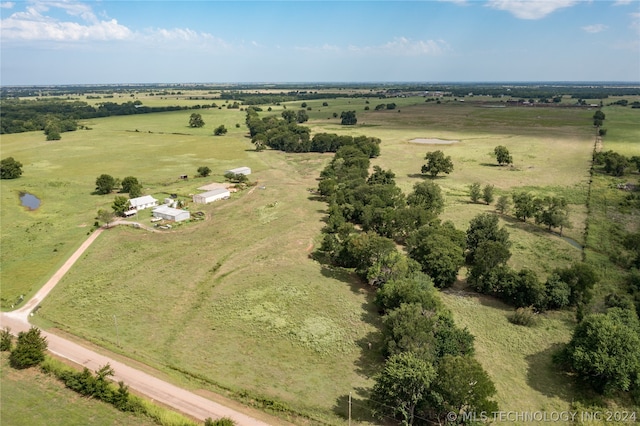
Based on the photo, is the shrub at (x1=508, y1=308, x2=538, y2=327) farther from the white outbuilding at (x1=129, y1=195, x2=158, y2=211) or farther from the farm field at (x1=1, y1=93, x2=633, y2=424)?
the white outbuilding at (x1=129, y1=195, x2=158, y2=211)

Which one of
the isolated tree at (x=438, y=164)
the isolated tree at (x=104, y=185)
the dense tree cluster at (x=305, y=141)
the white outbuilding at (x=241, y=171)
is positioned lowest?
the isolated tree at (x=104, y=185)

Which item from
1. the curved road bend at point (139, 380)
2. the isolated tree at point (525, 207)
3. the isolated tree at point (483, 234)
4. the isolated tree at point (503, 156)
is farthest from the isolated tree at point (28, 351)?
the isolated tree at point (503, 156)

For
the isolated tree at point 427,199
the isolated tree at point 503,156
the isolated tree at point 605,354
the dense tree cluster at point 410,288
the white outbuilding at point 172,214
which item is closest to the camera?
the dense tree cluster at point 410,288

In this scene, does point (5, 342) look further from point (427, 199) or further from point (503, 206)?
point (503, 206)

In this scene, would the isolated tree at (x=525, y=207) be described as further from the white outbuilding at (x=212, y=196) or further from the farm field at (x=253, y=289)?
the white outbuilding at (x=212, y=196)

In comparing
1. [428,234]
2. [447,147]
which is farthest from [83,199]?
[447,147]

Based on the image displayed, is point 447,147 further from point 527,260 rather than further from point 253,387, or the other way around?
point 253,387

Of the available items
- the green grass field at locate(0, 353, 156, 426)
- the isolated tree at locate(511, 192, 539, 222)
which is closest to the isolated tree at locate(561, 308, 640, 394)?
the green grass field at locate(0, 353, 156, 426)
